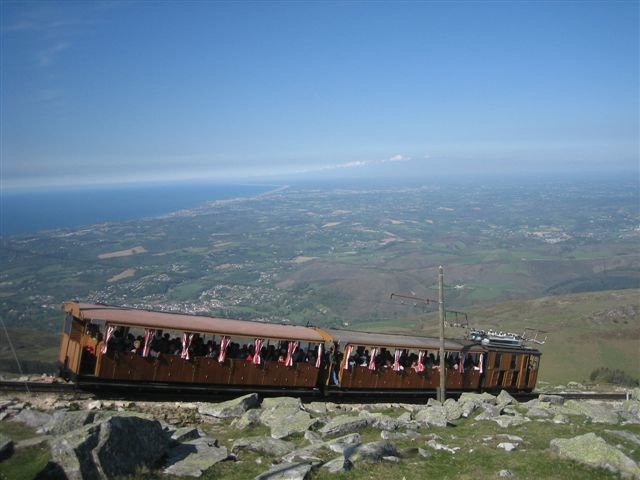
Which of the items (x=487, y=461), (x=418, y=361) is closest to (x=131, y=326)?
(x=487, y=461)

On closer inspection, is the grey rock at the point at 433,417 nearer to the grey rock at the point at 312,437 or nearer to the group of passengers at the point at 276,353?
the group of passengers at the point at 276,353

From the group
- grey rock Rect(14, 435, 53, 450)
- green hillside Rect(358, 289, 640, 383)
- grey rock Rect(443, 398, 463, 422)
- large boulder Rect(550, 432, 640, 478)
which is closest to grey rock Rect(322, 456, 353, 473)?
large boulder Rect(550, 432, 640, 478)

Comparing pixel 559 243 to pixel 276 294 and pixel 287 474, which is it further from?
pixel 287 474

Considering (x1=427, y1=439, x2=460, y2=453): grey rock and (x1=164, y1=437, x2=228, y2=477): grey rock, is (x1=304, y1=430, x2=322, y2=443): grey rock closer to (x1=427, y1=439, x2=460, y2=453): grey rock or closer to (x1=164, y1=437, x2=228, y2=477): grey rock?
(x1=164, y1=437, x2=228, y2=477): grey rock

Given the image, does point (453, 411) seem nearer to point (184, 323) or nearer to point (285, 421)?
point (285, 421)

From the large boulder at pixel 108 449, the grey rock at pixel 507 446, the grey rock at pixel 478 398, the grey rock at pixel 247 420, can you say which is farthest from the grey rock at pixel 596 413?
the large boulder at pixel 108 449

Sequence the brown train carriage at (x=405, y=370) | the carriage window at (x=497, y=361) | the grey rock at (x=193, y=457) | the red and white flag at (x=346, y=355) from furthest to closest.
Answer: the carriage window at (x=497, y=361), the brown train carriage at (x=405, y=370), the red and white flag at (x=346, y=355), the grey rock at (x=193, y=457)
